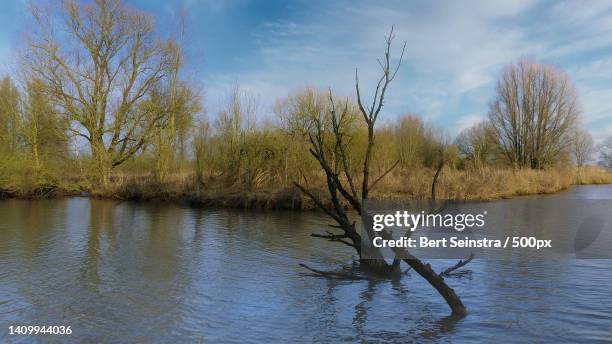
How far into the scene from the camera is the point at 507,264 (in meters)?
7.97

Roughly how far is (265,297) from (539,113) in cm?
3460

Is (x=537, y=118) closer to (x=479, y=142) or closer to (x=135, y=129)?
(x=479, y=142)

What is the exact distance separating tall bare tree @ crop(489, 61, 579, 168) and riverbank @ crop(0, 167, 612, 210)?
7.10 metres

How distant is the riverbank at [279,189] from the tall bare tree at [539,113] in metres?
7.10

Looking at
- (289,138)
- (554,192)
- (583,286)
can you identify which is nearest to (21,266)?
(583,286)

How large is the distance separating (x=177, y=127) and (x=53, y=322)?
2065 cm

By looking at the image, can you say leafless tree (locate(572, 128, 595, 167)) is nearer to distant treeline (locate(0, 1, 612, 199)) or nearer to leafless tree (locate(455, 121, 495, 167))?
leafless tree (locate(455, 121, 495, 167))

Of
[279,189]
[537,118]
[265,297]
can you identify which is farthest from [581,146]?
[265,297]

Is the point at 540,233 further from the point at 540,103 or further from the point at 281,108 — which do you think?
the point at 540,103

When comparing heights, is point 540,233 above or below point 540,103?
below

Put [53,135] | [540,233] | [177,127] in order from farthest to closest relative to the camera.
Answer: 1. [177,127]
2. [53,135]
3. [540,233]

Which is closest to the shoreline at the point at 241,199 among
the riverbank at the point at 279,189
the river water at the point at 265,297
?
the riverbank at the point at 279,189

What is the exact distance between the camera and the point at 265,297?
6070 millimetres

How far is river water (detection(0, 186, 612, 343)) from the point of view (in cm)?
484
